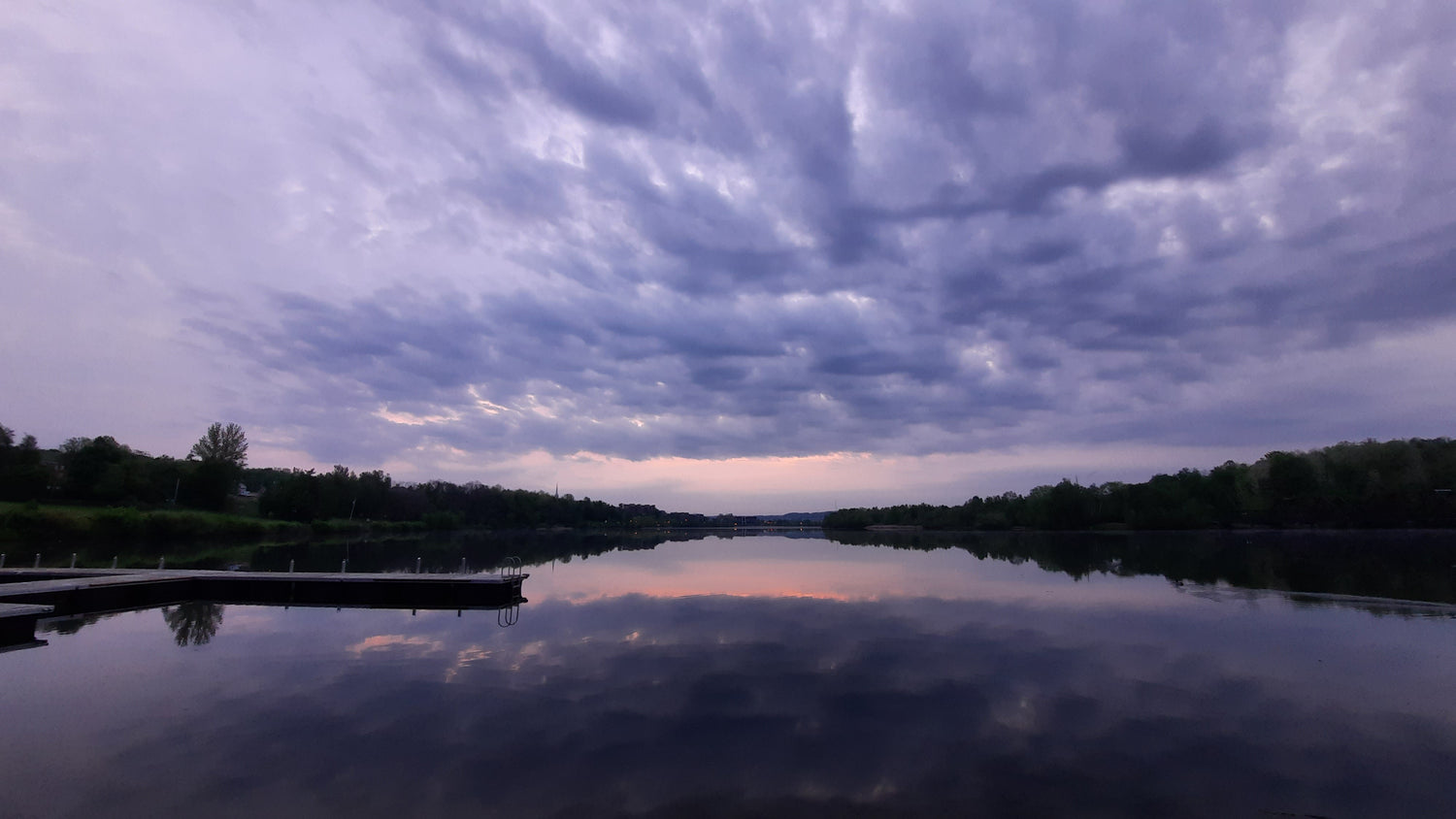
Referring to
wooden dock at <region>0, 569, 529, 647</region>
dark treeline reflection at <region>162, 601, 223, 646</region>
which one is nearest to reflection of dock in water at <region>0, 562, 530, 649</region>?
wooden dock at <region>0, 569, 529, 647</region>

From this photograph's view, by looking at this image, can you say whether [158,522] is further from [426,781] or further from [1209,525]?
[1209,525]

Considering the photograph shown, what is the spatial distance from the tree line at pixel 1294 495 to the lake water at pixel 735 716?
89642 mm

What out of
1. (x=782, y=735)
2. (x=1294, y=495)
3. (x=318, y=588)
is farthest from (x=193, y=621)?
(x=1294, y=495)

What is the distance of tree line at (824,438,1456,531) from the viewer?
87.2 metres

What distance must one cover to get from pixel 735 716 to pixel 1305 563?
2283 inches

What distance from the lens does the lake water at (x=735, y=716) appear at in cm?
945

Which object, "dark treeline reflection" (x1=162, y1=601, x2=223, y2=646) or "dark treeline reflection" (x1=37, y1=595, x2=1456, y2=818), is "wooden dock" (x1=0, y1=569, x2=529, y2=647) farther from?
"dark treeline reflection" (x1=37, y1=595, x2=1456, y2=818)

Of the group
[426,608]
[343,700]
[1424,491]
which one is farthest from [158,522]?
[1424,491]

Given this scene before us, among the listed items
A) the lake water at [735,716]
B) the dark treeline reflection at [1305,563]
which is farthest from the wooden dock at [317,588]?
the dark treeline reflection at [1305,563]

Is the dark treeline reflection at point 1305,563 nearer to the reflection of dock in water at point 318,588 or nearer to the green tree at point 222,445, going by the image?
the reflection of dock in water at point 318,588

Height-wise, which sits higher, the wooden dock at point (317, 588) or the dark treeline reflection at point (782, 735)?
the wooden dock at point (317, 588)

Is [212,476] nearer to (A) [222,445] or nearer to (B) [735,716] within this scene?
(A) [222,445]

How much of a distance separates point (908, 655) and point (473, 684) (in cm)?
1161

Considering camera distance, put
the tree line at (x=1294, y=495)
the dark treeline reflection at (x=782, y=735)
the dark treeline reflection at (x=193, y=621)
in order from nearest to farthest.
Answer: the dark treeline reflection at (x=782, y=735) → the dark treeline reflection at (x=193, y=621) → the tree line at (x=1294, y=495)
